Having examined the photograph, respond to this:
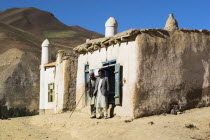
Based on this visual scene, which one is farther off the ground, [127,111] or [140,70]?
[140,70]

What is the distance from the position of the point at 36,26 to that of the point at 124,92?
9112 cm

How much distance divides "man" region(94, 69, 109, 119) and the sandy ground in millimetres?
607

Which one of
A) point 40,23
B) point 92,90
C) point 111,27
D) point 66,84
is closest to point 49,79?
point 66,84

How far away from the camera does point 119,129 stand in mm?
9531

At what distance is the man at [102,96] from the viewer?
1189cm

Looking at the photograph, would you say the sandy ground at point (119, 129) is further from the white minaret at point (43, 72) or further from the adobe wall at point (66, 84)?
the white minaret at point (43, 72)

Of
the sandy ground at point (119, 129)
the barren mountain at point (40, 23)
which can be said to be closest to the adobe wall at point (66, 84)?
the sandy ground at point (119, 129)

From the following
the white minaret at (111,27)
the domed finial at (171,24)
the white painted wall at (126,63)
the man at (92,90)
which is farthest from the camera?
the white minaret at (111,27)

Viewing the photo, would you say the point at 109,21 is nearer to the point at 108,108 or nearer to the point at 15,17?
the point at 108,108

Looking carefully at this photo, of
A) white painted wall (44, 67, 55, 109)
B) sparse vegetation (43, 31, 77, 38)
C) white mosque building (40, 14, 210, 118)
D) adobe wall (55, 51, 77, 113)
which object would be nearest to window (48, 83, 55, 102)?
white painted wall (44, 67, 55, 109)

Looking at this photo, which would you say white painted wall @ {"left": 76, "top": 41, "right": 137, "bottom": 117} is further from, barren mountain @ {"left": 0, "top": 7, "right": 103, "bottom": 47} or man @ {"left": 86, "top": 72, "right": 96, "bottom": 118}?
barren mountain @ {"left": 0, "top": 7, "right": 103, "bottom": 47}

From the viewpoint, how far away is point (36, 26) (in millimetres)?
99625

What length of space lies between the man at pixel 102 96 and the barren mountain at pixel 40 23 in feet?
236

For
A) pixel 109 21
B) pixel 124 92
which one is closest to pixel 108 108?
pixel 124 92
